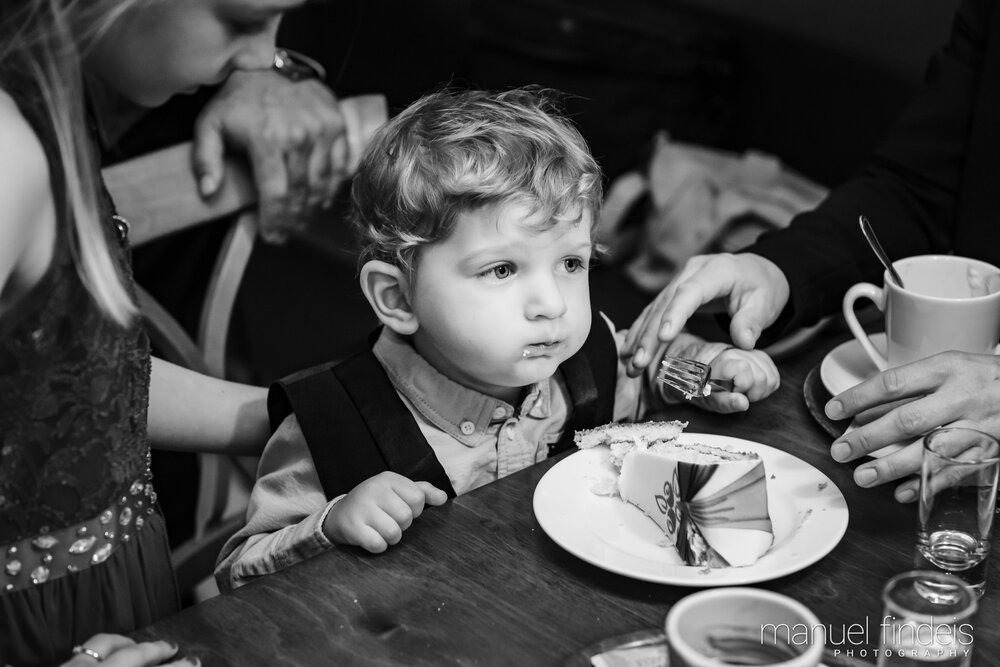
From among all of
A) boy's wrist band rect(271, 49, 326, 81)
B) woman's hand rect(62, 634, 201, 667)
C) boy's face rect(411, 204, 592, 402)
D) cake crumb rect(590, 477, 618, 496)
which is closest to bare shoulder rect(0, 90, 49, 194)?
woman's hand rect(62, 634, 201, 667)

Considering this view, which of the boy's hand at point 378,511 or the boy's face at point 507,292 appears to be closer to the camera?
the boy's hand at point 378,511

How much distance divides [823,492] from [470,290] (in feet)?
1.33

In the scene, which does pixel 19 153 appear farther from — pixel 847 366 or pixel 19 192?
pixel 847 366

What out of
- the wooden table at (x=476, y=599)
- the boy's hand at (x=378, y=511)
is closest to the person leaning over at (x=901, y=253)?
the wooden table at (x=476, y=599)

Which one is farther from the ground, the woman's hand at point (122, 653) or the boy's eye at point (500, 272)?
the boy's eye at point (500, 272)

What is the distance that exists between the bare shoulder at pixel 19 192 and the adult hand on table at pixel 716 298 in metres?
0.70

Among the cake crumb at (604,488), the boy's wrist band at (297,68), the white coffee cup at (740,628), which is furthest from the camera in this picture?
the boy's wrist band at (297,68)

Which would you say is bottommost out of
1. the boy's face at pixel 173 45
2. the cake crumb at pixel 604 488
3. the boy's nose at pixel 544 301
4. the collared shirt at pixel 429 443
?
the collared shirt at pixel 429 443

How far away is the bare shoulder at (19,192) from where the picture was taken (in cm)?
83

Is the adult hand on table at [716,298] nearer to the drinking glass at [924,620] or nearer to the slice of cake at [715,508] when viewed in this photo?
the slice of cake at [715,508]

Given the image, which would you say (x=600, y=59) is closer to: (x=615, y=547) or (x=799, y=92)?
(x=799, y=92)

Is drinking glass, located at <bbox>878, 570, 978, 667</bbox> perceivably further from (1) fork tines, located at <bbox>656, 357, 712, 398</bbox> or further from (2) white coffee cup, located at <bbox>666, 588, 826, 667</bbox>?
(1) fork tines, located at <bbox>656, 357, 712, 398</bbox>

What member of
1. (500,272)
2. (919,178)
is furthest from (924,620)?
(919,178)

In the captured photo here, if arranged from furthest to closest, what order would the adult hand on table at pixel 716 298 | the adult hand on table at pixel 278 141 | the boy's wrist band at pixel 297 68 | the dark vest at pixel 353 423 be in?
the boy's wrist band at pixel 297 68 → the adult hand on table at pixel 278 141 → the adult hand on table at pixel 716 298 → the dark vest at pixel 353 423
